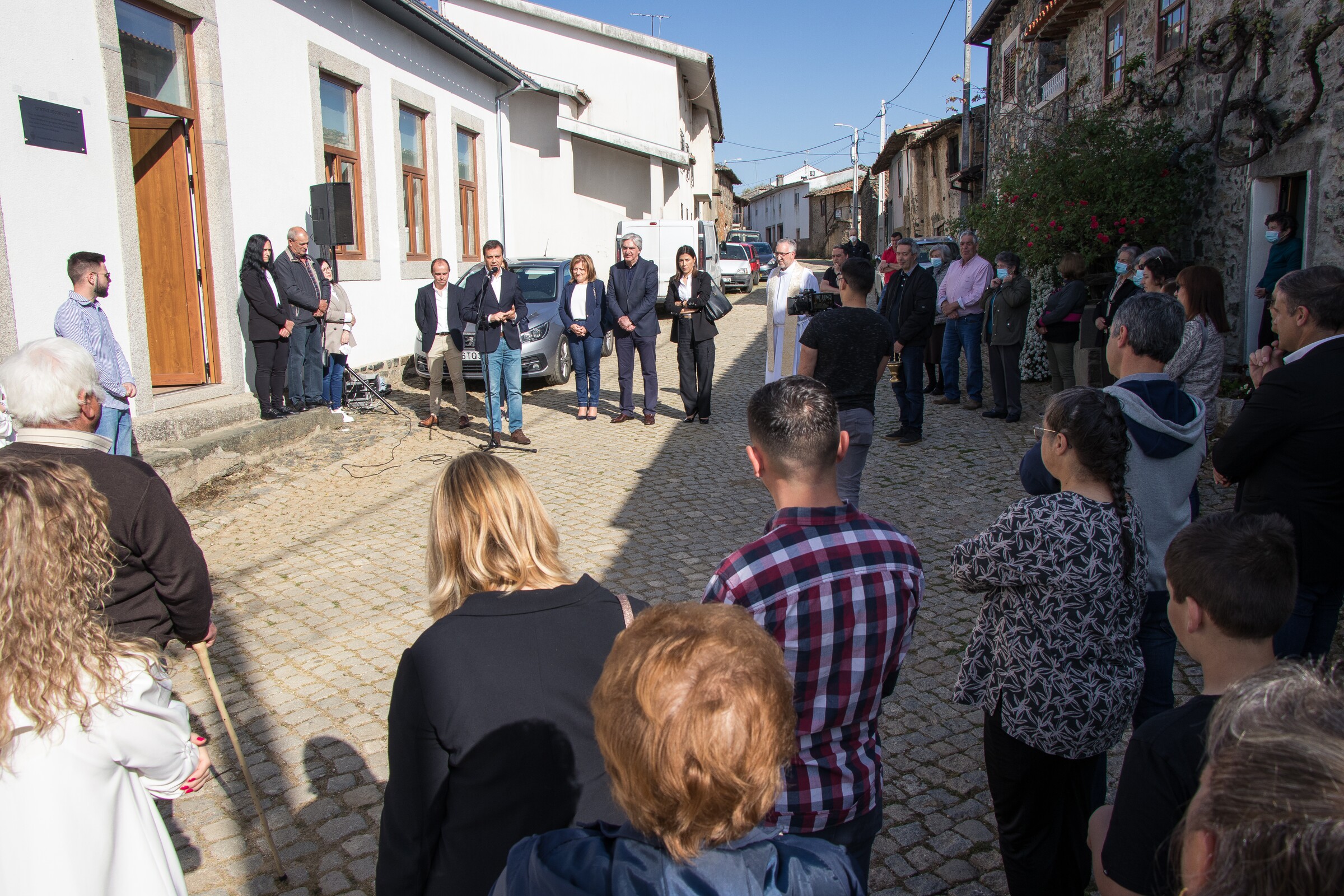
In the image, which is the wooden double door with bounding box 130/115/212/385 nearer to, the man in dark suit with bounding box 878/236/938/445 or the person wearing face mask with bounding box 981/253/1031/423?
the man in dark suit with bounding box 878/236/938/445

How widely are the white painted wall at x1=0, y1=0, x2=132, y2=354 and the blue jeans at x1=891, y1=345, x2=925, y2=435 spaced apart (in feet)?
22.3

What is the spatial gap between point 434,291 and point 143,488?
24.6 feet

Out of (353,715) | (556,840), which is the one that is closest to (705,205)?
(353,715)

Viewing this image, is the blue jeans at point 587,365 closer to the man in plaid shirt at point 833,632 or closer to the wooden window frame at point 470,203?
the wooden window frame at point 470,203

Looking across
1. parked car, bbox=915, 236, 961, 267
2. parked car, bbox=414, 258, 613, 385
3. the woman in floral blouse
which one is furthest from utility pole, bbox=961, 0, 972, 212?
the woman in floral blouse

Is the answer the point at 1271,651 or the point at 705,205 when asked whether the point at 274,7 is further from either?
the point at 705,205

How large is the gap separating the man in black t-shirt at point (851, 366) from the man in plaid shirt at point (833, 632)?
305cm

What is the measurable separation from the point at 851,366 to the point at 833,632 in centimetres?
338

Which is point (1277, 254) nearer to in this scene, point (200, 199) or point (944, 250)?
point (944, 250)

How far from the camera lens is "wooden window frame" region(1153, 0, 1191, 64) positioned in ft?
33.9

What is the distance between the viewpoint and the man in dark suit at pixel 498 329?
897cm

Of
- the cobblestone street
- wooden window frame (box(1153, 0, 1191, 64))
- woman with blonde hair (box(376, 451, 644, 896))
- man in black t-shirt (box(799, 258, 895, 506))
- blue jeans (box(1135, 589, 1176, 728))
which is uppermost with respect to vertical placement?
wooden window frame (box(1153, 0, 1191, 64))

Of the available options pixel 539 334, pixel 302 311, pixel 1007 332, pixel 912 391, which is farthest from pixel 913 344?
pixel 302 311

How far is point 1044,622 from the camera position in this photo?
2.37 meters
